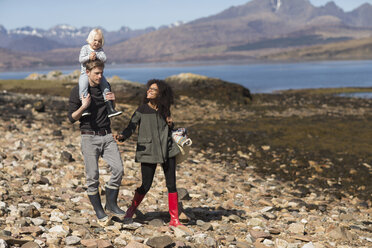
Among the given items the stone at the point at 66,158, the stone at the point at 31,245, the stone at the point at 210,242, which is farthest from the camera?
the stone at the point at 66,158

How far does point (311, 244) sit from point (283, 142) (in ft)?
40.5

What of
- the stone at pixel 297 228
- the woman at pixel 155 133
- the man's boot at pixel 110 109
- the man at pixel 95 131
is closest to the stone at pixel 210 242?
the woman at pixel 155 133

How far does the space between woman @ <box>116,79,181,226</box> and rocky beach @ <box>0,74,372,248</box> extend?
3.24 ft

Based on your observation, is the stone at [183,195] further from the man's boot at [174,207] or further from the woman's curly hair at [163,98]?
the woman's curly hair at [163,98]

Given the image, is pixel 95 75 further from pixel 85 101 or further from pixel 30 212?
pixel 30 212

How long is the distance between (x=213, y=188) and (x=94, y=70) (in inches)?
235

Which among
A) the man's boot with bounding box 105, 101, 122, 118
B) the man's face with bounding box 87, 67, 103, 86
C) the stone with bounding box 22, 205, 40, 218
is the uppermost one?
the man's face with bounding box 87, 67, 103, 86

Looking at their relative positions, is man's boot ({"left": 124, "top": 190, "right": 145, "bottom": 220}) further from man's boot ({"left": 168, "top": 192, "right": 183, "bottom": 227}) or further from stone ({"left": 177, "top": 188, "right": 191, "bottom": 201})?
stone ({"left": 177, "top": 188, "right": 191, "bottom": 201})

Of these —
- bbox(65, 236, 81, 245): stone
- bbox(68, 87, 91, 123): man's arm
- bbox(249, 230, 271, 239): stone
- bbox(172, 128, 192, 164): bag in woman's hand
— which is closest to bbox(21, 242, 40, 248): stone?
bbox(65, 236, 81, 245): stone

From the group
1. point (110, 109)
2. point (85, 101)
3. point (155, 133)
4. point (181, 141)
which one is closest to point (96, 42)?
point (85, 101)

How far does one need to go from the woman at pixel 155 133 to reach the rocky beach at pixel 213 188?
3.24 ft

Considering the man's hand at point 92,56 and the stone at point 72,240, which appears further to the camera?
the man's hand at point 92,56

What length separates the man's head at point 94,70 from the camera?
6.23 m

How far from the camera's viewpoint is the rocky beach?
6594 mm
